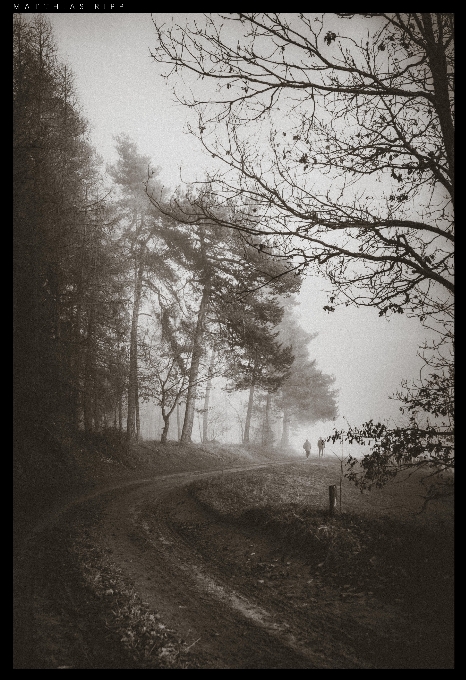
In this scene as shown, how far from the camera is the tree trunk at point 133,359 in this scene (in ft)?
57.3

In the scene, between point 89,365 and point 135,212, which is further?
point 135,212

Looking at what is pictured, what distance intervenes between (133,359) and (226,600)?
1391cm

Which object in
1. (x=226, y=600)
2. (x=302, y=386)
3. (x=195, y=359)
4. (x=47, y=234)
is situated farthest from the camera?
(x=302, y=386)

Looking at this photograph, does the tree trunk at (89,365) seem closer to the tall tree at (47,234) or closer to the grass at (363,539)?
the tall tree at (47,234)

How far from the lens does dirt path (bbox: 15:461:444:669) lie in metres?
4.10

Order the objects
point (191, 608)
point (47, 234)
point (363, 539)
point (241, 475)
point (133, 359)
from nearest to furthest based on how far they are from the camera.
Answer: point (191, 608) → point (363, 539) → point (47, 234) → point (241, 475) → point (133, 359)

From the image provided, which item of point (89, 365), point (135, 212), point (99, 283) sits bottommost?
point (89, 365)

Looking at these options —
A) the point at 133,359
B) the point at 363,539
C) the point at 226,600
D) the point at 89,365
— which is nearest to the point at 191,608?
the point at 226,600

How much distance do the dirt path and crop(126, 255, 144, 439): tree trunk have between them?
9.23m

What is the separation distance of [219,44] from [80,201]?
39.6ft

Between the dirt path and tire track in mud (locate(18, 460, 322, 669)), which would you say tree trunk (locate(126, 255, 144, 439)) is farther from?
the dirt path

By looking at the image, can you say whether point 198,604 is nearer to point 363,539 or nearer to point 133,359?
point 363,539

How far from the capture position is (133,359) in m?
17.8

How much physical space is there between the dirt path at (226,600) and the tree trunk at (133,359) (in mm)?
9227
